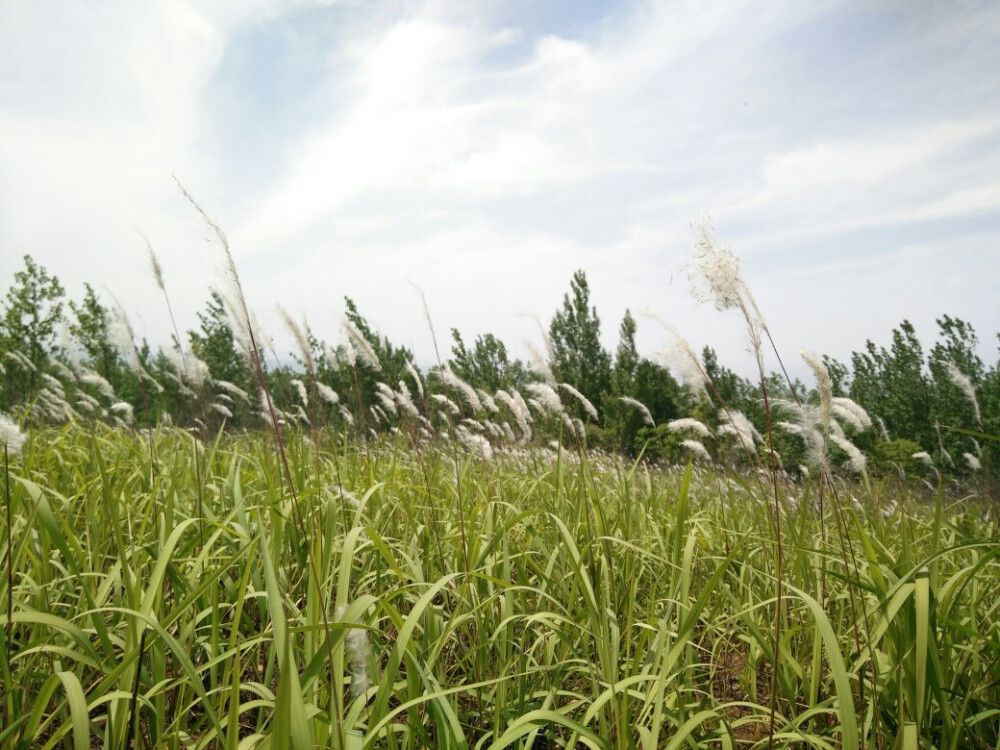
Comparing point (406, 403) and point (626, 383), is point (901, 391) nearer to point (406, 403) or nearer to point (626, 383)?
point (626, 383)

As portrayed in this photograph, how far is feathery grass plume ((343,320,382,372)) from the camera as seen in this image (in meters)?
2.95

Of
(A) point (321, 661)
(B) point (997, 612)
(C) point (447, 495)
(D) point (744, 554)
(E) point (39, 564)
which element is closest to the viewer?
(A) point (321, 661)

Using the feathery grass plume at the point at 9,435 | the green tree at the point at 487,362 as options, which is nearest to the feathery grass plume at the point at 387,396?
the feathery grass plume at the point at 9,435

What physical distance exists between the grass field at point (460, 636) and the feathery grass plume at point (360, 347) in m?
0.66

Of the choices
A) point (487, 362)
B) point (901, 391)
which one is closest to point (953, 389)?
point (901, 391)

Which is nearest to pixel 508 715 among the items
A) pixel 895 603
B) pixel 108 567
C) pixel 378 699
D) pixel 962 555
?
pixel 378 699

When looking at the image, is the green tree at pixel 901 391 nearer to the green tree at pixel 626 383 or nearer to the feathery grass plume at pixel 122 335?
the green tree at pixel 626 383

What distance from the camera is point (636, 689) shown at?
1973mm

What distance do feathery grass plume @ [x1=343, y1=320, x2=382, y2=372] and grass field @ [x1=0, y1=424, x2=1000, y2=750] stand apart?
66 cm

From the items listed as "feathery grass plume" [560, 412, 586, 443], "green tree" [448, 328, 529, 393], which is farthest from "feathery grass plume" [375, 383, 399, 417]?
"green tree" [448, 328, 529, 393]

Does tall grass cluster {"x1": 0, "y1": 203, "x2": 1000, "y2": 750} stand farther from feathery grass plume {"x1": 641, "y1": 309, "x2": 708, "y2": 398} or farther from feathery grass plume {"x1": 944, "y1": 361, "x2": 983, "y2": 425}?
feathery grass plume {"x1": 944, "y1": 361, "x2": 983, "y2": 425}

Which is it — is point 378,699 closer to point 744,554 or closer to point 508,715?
point 508,715

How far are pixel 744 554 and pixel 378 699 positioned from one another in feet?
6.49

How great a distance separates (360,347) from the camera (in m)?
3.02
